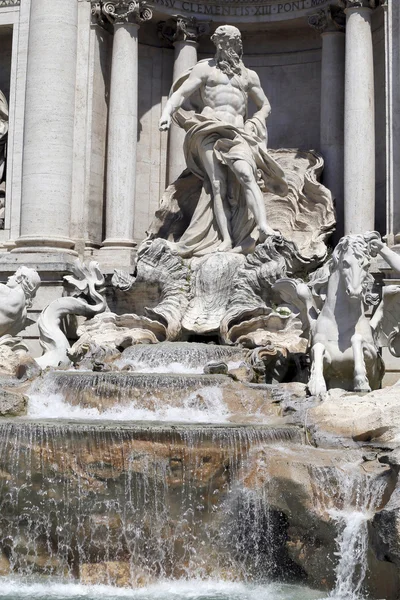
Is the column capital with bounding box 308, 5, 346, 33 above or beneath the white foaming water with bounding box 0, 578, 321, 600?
above

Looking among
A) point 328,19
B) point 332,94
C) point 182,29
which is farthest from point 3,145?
point 328,19

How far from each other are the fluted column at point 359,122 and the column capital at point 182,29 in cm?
274

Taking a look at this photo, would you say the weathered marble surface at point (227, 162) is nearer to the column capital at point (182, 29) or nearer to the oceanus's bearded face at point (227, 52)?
the oceanus's bearded face at point (227, 52)

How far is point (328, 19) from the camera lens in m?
18.4

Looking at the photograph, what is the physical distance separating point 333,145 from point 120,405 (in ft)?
25.1

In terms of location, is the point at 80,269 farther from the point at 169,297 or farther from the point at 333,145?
the point at 333,145

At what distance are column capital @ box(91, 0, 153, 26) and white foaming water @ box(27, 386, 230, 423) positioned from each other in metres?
8.18

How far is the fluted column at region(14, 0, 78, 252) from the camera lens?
58.4 feet

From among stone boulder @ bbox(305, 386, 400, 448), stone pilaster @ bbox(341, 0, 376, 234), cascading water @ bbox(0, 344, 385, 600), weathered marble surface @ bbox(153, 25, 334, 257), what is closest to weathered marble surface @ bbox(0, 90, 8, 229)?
weathered marble surface @ bbox(153, 25, 334, 257)

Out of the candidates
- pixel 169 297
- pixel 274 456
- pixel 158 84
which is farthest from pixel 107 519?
pixel 158 84

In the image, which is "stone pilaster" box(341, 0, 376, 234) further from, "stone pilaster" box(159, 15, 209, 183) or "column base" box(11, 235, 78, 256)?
"column base" box(11, 235, 78, 256)

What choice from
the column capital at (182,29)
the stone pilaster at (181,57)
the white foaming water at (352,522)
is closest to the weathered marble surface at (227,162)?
the stone pilaster at (181,57)

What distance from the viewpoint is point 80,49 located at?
18.6 metres

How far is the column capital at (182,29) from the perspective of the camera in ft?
62.6
